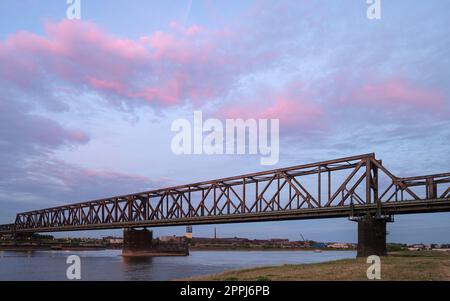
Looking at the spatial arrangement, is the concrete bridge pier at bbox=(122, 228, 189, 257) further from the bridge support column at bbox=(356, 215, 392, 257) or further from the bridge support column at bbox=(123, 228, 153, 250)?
the bridge support column at bbox=(356, 215, 392, 257)

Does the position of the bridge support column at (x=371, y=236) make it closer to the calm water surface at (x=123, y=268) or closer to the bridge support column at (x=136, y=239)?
the calm water surface at (x=123, y=268)

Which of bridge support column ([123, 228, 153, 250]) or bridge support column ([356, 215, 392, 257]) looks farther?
bridge support column ([123, 228, 153, 250])

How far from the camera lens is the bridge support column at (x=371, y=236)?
57.2 m

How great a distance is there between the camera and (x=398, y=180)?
64.2 metres

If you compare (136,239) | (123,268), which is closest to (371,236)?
(123,268)

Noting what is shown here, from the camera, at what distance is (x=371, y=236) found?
59000mm

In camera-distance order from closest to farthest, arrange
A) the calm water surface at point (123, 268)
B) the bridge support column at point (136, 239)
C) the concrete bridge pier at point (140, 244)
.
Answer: the calm water surface at point (123, 268), the concrete bridge pier at point (140, 244), the bridge support column at point (136, 239)

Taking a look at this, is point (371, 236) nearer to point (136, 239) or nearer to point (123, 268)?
point (123, 268)

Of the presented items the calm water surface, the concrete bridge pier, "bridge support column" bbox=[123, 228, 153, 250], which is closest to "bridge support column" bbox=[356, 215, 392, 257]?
the calm water surface

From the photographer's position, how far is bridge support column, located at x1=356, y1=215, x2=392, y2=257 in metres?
57.2

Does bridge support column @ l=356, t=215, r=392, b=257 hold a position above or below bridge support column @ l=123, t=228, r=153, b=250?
above

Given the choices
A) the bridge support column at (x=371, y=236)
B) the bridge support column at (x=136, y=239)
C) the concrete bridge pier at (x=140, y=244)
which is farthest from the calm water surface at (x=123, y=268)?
the bridge support column at (x=136, y=239)

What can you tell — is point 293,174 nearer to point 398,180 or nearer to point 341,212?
point 341,212
